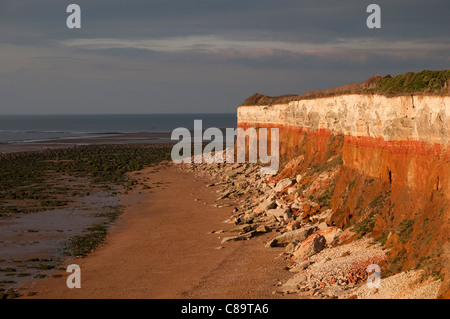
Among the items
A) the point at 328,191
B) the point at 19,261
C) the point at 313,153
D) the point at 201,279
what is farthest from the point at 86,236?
the point at 313,153

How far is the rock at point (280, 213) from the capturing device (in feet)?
86.5

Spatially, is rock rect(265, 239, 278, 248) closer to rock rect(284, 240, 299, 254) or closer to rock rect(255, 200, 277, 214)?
rock rect(284, 240, 299, 254)

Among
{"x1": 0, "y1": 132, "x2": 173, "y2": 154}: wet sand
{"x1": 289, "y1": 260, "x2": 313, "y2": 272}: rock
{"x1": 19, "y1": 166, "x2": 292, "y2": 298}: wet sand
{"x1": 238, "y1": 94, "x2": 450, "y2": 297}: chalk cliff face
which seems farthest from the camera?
{"x1": 0, "y1": 132, "x2": 173, "y2": 154}: wet sand

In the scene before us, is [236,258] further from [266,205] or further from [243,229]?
[266,205]

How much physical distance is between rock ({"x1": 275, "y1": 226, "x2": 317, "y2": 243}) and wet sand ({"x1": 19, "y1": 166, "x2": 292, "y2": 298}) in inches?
25.9

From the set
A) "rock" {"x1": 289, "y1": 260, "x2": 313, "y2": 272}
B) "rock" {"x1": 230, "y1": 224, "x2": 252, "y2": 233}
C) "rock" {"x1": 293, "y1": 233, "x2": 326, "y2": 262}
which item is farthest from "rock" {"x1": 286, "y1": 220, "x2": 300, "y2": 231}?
"rock" {"x1": 289, "y1": 260, "x2": 313, "y2": 272}

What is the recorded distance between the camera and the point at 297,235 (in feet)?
73.7

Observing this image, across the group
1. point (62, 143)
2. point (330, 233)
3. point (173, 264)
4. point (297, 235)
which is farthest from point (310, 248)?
point (62, 143)

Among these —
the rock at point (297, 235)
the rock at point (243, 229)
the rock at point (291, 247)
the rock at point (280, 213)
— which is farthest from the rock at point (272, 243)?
the rock at point (280, 213)

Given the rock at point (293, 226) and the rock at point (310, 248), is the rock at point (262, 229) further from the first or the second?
the rock at point (310, 248)

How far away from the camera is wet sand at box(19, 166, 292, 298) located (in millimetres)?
18281

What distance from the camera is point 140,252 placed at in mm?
23922

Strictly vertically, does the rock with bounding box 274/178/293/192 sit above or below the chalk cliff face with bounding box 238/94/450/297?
below
